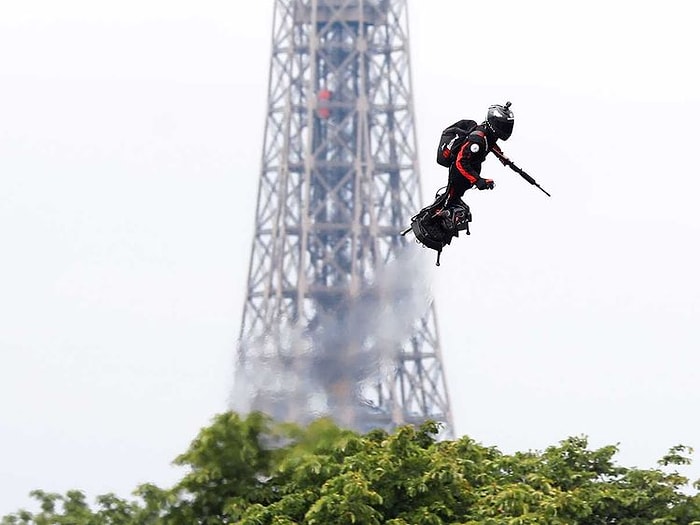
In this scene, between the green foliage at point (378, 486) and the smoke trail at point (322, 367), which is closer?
the green foliage at point (378, 486)

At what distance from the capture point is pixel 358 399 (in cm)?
9106

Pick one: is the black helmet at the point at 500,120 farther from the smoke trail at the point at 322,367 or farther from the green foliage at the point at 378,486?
the smoke trail at the point at 322,367

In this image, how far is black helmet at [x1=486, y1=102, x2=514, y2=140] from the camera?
3503cm

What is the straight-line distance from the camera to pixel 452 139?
117 ft

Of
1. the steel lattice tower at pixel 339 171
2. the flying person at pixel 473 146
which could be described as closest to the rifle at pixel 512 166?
the flying person at pixel 473 146

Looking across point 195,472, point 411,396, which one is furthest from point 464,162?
point 411,396

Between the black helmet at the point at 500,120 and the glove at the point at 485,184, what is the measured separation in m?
0.77

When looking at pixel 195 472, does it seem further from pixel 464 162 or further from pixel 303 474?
pixel 464 162

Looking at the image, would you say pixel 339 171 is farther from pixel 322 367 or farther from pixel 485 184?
pixel 485 184

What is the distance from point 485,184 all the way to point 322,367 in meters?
61.9

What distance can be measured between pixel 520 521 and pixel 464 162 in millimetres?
22850

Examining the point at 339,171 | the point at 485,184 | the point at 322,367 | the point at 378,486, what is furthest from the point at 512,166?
the point at 339,171

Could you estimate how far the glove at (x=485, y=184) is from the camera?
114ft

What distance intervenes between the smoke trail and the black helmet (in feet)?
184
